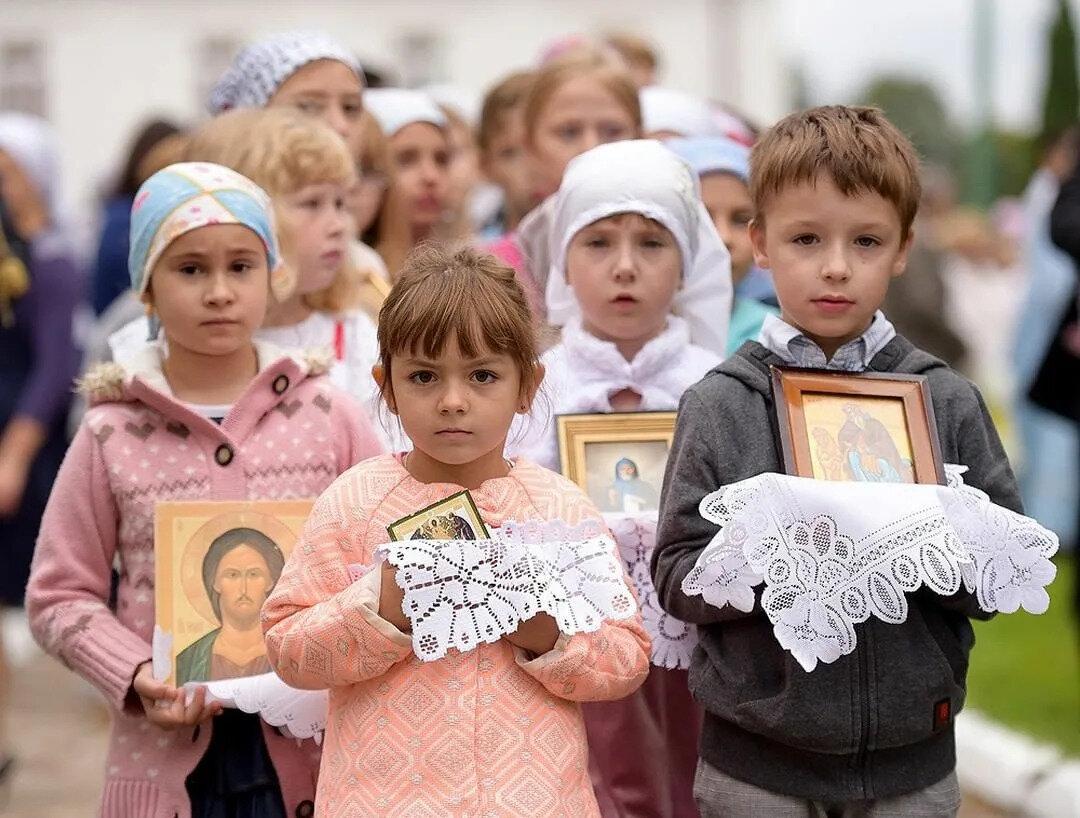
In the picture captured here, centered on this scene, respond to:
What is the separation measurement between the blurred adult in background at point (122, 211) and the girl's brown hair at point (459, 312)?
13.5ft

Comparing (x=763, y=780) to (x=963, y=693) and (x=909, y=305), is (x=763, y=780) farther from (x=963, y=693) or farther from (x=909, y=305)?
(x=909, y=305)

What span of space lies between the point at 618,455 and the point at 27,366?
3721mm

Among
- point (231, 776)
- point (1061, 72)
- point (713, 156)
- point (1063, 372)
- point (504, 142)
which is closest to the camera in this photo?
point (231, 776)

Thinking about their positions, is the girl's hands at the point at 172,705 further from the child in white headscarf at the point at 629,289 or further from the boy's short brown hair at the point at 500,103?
the boy's short brown hair at the point at 500,103

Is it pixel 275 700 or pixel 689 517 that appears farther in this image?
pixel 275 700

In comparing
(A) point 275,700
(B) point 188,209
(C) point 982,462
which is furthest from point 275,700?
(C) point 982,462

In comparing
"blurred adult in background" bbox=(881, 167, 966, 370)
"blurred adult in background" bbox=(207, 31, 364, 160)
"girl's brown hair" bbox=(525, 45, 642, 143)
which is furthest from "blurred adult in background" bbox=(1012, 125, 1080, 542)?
"blurred adult in background" bbox=(207, 31, 364, 160)

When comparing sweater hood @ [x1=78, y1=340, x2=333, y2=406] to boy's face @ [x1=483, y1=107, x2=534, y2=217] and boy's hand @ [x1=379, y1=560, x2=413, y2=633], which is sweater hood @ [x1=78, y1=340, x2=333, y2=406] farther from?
boy's face @ [x1=483, y1=107, x2=534, y2=217]

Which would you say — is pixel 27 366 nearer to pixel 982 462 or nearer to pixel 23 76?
pixel 982 462

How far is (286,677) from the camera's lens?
11.9 ft

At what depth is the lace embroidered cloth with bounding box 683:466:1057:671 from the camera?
357 centimetres

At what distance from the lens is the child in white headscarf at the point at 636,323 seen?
15.2 feet

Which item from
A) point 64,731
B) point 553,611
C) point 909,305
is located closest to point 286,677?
point 553,611

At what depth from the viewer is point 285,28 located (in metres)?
40.4
